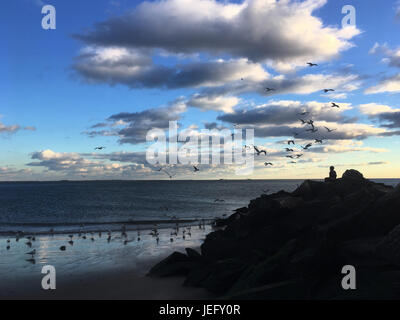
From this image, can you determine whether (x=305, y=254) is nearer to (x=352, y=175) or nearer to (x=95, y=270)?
(x=352, y=175)

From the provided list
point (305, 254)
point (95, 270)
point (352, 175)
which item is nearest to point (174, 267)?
point (95, 270)

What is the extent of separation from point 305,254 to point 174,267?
7690mm

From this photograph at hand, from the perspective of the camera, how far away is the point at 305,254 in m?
13.1

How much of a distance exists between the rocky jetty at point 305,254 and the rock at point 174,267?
15 millimetres

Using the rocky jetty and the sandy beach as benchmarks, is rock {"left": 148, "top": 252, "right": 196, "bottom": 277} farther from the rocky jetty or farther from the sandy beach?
the sandy beach

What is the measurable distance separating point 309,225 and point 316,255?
4612mm

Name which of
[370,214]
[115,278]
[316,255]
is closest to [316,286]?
[316,255]

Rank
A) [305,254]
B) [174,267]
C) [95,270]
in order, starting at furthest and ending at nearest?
[95,270]
[174,267]
[305,254]

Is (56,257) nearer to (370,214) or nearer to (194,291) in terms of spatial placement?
(194,291)

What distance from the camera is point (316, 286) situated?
12141mm

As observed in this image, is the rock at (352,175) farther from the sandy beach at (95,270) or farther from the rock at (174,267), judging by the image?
the sandy beach at (95,270)

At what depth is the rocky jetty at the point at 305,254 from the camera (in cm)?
1182

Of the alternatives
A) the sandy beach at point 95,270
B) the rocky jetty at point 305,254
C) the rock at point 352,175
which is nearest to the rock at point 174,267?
the rocky jetty at point 305,254

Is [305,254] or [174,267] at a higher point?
[305,254]
